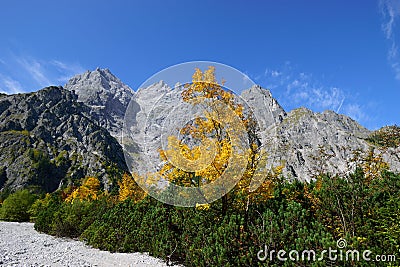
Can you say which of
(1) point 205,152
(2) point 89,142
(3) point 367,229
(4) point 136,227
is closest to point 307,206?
(3) point 367,229

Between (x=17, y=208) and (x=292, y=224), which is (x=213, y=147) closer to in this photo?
(x=292, y=224)

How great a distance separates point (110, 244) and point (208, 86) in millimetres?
10692

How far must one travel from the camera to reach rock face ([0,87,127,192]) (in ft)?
336

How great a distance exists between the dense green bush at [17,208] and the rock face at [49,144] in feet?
216

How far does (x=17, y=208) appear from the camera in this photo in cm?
3950

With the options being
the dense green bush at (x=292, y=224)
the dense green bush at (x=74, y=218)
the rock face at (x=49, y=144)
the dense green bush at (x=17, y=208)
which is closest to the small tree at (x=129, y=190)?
the dense green bush at (x=74, y=218)

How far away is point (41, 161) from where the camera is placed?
10462cm

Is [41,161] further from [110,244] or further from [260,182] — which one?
[260,182]

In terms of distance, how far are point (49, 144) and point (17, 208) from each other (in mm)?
94207

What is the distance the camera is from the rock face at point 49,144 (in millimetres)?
102350

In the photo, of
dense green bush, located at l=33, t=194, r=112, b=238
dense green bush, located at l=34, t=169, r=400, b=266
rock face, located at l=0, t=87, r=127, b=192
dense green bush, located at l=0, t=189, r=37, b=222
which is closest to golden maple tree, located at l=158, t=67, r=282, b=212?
dense green bush, located at l=34, t=169, r=400, b=266

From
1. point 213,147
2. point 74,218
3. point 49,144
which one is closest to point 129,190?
point 74,218

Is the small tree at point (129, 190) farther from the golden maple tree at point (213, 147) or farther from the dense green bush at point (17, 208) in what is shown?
the dense green bush at point (17, 208)

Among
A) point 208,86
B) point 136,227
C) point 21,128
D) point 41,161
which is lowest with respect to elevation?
point 136,227
